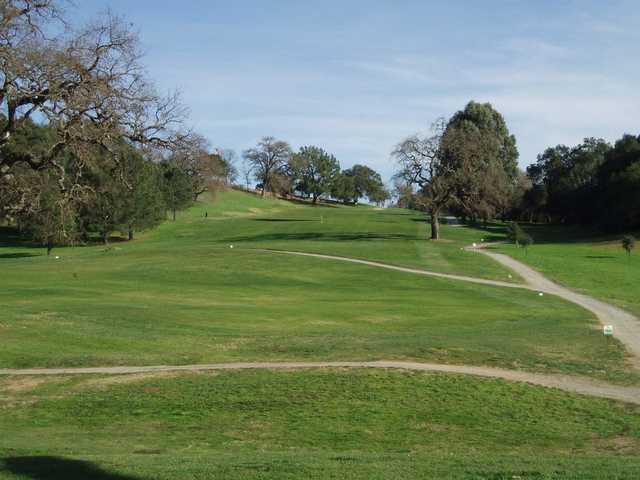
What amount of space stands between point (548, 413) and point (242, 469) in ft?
25.2

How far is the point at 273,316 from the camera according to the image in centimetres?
2767

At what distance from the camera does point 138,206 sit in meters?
77.1

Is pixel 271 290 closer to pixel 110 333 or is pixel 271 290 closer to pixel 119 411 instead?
pixel 110 333

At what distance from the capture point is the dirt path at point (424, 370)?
16422mm

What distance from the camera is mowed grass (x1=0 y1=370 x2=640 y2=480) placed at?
9266 millimetres

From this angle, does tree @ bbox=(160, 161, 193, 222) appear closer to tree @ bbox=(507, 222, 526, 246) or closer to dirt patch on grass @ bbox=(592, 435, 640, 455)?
Result: tree @ bbox=(507, 222, 526, 246)

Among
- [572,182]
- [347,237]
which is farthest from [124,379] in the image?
[572,182]

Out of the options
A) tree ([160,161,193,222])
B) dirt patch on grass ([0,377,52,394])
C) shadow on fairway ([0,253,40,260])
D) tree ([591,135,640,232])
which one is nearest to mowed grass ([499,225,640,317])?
tree ([591,135,640,232])

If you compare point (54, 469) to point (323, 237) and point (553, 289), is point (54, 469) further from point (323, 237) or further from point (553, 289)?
point (323, 237)

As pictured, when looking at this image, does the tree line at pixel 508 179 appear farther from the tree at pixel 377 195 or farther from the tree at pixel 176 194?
the tree at pixel 377 195

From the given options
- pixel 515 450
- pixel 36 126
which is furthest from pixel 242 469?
pixel 36 126

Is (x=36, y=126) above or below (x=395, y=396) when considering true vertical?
above

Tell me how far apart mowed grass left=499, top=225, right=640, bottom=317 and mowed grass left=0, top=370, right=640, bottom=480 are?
63.1ft

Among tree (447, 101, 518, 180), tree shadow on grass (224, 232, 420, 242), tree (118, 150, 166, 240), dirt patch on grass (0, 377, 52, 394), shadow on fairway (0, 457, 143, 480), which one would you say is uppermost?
tree (447, 101, 518, 180)
